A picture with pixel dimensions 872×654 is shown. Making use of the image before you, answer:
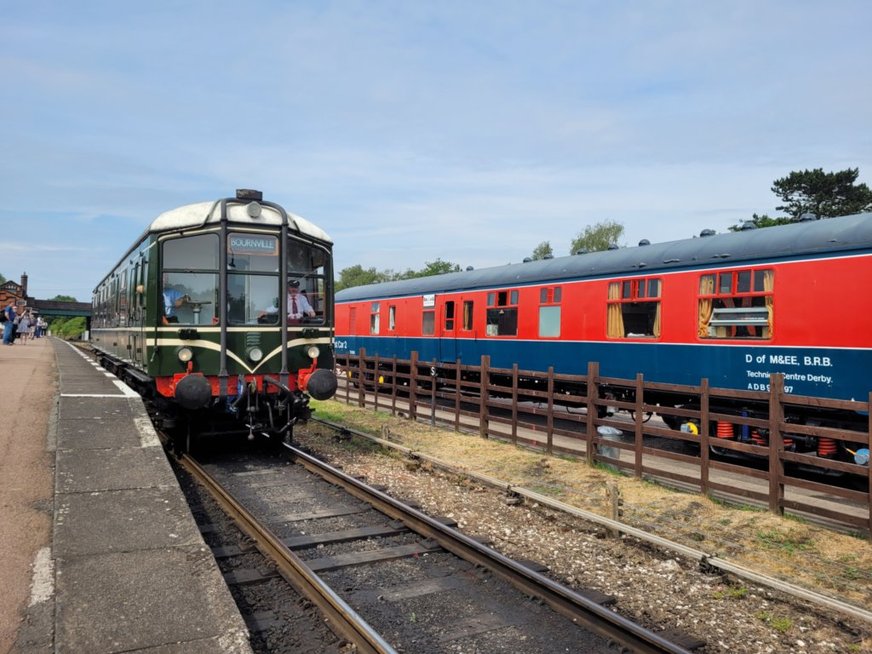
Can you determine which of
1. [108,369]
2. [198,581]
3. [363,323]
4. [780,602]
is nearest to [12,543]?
[198,581]

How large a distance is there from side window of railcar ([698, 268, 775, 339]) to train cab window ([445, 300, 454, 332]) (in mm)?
7636

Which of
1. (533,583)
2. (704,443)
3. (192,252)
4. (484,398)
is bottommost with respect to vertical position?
(533,583)

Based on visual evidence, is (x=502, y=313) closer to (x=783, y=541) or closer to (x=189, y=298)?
(x=189, y=298)

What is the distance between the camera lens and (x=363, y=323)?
22.9 metres

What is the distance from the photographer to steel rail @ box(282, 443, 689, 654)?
4.05 meters

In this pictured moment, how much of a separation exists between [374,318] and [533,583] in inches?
693

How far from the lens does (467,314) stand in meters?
17.0

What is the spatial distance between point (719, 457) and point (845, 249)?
11.9 ft

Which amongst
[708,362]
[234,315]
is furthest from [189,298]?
[708,362]

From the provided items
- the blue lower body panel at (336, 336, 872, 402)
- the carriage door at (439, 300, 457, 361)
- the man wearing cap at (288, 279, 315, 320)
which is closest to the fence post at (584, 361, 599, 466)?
the blue lower body panel at (336, 336, 872, 402)

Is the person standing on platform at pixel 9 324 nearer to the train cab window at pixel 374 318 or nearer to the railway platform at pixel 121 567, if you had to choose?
the train cab window at pixel 374 318

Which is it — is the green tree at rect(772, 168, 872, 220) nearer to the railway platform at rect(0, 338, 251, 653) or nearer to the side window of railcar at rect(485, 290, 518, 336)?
the side window of railcar at rect(485, 290, 518, 336)

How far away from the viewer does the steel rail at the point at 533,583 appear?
13.3ft

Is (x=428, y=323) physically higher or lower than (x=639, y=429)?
higher
